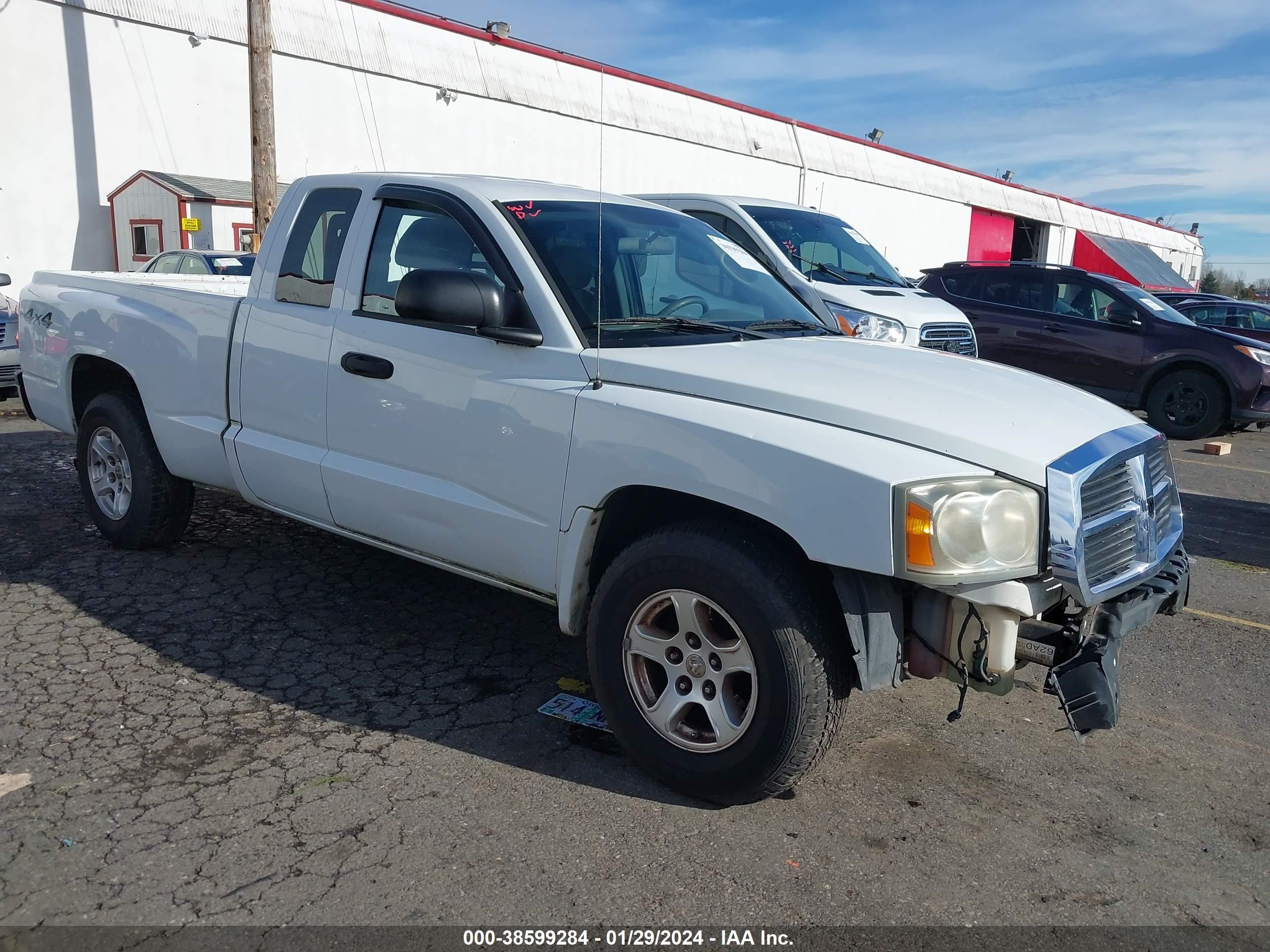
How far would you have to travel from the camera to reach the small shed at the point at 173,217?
695 inches

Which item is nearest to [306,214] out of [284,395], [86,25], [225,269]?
[284,395]

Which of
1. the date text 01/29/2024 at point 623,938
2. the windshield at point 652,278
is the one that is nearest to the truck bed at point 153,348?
the windshield at point 652,278

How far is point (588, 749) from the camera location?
11.8 feet

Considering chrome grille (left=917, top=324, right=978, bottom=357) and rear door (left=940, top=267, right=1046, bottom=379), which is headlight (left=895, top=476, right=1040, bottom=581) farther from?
rear door (left=940, top=267, right=1046, bottom=379)

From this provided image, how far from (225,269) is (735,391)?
424 inches

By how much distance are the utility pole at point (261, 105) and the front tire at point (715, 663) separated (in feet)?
41.8

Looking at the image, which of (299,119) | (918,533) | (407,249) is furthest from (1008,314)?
(299,119)

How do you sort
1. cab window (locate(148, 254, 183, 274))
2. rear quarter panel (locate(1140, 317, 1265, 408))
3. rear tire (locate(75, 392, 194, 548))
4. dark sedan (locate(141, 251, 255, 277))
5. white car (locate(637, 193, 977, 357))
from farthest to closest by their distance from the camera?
cab window (locate(148, 254, 183, 274)) < dark sedan (locate(141, 251, 255, 277)) < rear quarter panel (locate(1140, 317, 1265, 408)) < white car (locate(637, 193, 977, 357)) < rear tire (locate(75, 392, 194, 548))

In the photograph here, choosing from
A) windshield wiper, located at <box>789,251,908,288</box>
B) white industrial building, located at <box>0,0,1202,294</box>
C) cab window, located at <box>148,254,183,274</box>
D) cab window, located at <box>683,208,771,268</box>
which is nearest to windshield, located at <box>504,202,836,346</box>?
cab window, located at <box>683,208,771,268</box>

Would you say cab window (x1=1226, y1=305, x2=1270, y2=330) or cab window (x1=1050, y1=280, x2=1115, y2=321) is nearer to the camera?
cab window (x1=1050, y1=280, x2=1115, y2=321)

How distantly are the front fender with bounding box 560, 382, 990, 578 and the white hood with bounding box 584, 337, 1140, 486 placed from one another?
5cm

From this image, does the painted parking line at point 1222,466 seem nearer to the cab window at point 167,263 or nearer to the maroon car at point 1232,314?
the maroon car at point 1232,314

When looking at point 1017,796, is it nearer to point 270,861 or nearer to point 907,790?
point 907,790

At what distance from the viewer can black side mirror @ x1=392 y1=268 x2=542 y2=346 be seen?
3.49 m
